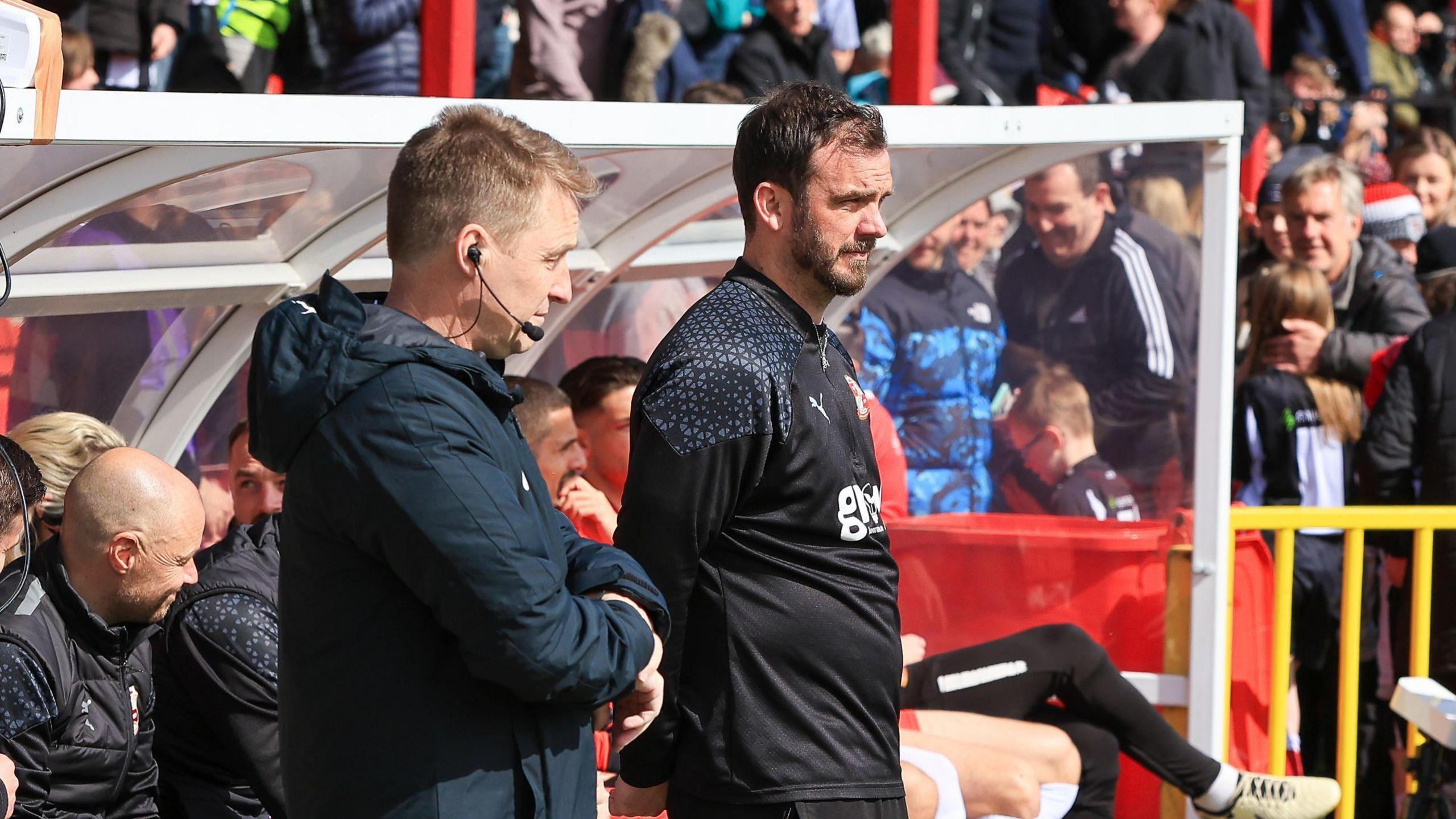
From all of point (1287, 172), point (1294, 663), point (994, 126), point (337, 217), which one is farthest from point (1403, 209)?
point (337, 217)

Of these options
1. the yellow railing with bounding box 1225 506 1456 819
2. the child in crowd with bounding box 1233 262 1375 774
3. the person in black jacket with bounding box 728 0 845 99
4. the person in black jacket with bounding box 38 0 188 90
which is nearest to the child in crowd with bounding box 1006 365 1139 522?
the yellow railing with bounding box 1225 506 1456 819

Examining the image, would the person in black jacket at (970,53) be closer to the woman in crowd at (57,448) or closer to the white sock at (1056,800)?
the white sock at (1056,800)

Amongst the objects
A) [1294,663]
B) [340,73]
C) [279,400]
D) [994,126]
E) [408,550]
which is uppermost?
[340,73]

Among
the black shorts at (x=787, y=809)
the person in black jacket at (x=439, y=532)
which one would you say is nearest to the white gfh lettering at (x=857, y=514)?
the black shorts at (x=787, y=809)

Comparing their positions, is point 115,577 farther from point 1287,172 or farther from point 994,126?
point 1287,172

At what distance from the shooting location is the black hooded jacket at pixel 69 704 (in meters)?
2.75

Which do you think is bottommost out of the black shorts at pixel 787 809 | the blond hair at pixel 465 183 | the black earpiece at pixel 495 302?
the black shorts at pixel 787 809

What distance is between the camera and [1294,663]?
5.40 meters

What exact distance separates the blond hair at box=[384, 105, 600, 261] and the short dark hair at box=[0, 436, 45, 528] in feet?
3.73

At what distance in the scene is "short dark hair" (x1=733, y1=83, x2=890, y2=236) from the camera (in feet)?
8.78

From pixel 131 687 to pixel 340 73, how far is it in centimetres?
418

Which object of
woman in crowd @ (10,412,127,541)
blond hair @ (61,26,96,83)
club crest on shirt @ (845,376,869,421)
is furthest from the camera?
blond hair @ (61,26,96,83)

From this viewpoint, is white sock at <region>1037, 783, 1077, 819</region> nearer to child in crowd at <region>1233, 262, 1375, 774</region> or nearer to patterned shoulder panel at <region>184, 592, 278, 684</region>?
child in crowd at <region>1233, 262, 1375, 774</region>

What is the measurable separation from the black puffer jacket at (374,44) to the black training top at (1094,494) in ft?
10.5
